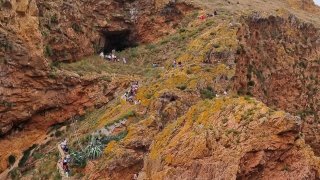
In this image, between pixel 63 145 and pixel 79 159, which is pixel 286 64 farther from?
pixel 79 159

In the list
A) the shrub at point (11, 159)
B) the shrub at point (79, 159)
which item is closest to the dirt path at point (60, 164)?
the shrub at point (79, 159)

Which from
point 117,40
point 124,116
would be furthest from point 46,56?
point 124,116

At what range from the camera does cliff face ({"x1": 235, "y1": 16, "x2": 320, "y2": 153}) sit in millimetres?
55062

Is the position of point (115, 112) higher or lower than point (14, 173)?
higher

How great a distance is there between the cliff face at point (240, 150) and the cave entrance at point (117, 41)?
3018cm

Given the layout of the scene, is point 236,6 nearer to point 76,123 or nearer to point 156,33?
point 156,33

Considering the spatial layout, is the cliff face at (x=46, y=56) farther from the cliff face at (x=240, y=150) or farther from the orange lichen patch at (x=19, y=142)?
the cliff face at (x=240, y=150)

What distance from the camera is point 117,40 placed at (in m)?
63.5

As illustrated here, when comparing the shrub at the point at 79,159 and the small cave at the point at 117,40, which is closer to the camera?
the shrub at the point at 79,159

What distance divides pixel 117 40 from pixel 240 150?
34.8 meters

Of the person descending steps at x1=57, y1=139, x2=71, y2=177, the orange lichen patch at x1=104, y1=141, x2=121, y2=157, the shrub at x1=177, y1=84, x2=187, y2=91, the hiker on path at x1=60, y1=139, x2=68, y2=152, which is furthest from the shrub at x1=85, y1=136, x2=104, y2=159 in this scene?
the shrub at x1=177, y1=84, x2=187, y2=91

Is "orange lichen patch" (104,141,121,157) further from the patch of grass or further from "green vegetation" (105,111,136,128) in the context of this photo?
the patch of grass

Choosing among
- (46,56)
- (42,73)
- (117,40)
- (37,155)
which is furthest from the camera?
(117,40)

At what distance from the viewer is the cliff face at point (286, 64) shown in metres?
55.1
